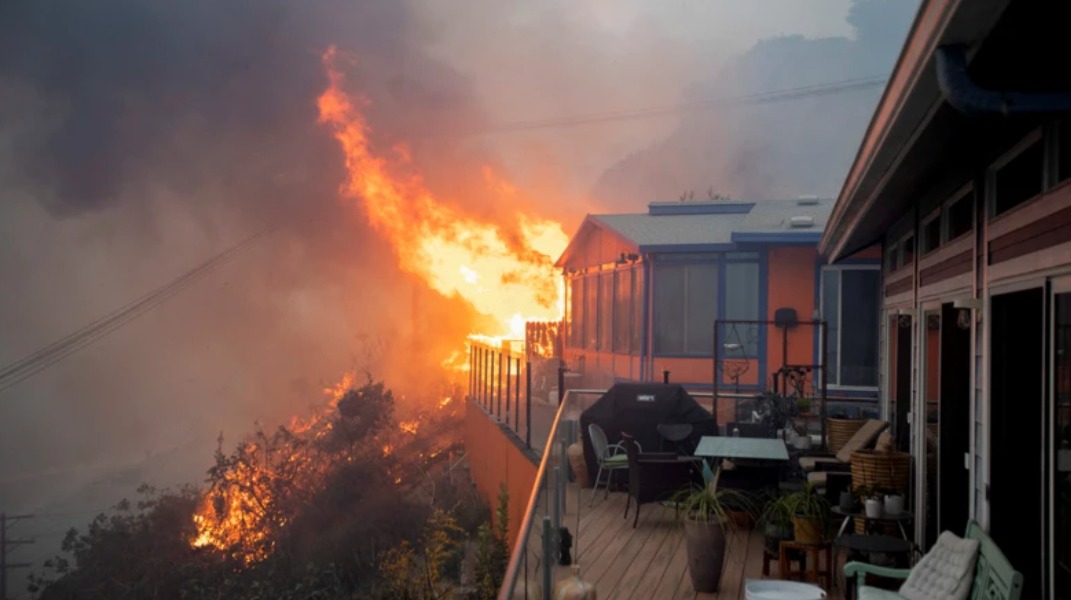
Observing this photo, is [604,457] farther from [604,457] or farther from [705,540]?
[705,540]

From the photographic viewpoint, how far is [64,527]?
1063 inches

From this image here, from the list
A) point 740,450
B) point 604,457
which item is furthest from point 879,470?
point 604,457

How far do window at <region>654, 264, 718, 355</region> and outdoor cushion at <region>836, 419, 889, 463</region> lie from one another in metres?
6.67

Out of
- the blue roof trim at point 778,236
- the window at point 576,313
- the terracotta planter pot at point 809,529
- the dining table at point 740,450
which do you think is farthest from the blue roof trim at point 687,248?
the terracotta planter pot at point 809,529

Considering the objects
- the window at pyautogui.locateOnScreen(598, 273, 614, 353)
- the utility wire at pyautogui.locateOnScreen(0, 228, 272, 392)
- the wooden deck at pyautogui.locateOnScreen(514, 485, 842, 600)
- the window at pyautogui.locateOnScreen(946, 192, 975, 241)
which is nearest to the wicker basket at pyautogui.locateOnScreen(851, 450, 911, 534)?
the wooden deck at pyautogui.locateOnScreen(514, 485, 842, 600)

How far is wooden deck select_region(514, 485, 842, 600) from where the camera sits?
6.77 meters

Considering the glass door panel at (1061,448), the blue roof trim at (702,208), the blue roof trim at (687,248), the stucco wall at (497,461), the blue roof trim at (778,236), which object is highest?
the blue roof trim at (702,208)

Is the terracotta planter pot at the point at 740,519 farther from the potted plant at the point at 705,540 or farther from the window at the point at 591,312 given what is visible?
the window at the point at 591,312

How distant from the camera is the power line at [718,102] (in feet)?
169

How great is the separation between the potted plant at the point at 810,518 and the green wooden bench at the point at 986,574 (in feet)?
4.00

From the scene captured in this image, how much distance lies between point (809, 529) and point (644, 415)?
433 cm

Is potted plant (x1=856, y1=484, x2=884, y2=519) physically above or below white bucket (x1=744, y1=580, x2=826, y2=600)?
above

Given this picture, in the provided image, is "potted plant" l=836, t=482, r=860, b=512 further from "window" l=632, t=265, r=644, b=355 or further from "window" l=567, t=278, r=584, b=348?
"window" l=567, t=278, r=584, b=348

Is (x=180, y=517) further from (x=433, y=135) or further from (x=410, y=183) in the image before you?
(x=433, y=135)
